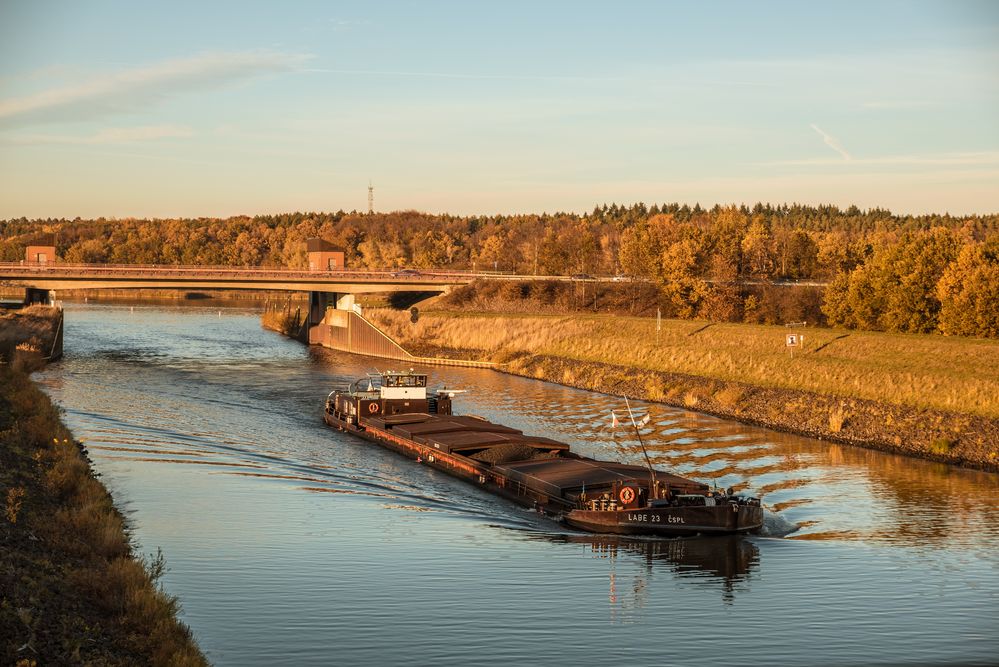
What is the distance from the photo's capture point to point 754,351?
94.0 m

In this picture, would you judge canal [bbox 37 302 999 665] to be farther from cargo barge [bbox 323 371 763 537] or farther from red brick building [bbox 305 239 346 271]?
red brick building [bbox 305 239 346 271]

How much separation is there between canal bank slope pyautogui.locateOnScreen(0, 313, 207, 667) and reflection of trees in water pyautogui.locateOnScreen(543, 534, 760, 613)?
15.3 m

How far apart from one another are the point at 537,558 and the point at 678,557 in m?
5.80

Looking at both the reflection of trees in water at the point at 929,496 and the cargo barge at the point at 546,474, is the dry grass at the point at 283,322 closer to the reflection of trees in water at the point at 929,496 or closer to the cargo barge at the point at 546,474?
the cargo barge at the point at 546,474

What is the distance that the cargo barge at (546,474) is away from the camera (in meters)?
43.8

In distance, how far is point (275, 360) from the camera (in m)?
125

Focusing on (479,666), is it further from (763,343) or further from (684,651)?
(763,343)

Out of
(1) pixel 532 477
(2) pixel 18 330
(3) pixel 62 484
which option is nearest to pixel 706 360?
(1) pixel 532 477

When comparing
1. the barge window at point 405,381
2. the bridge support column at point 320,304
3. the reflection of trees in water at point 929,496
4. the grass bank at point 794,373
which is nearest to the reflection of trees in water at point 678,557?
the reflection of trees in water at point 929,496

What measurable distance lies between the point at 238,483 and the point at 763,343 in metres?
56.4

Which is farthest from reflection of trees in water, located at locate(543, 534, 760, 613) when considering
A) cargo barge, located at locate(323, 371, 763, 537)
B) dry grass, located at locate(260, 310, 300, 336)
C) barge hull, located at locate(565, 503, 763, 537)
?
dry grass, located at locate(260, 310, 300, 336)

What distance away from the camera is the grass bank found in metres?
65.8

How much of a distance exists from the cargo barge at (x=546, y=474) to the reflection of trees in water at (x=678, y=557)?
25.9 inches

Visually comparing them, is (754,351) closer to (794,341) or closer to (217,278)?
(794,341)
